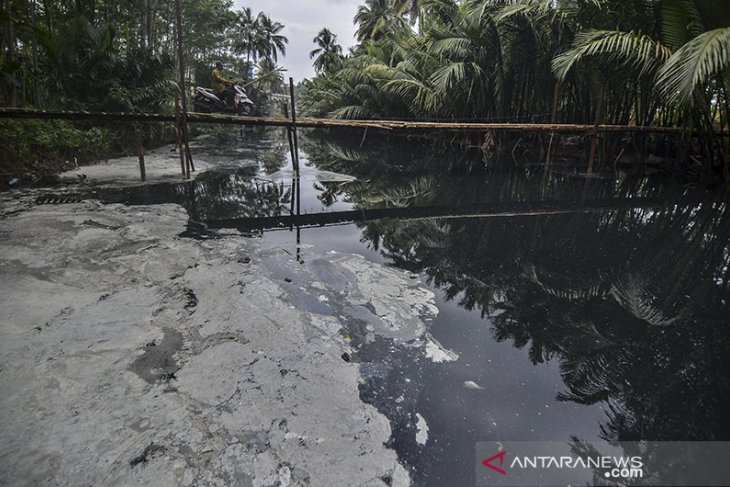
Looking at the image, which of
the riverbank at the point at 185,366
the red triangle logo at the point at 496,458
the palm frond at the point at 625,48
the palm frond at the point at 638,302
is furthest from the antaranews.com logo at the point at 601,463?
the palm frond at the point at 625,48

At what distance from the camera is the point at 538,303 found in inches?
134

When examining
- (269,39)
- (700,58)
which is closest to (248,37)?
(269,39)

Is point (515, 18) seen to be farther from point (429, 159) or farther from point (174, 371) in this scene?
point (174, 371)

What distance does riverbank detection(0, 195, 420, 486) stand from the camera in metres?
1.70

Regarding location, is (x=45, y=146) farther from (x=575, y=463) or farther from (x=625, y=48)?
(x=625, y=48)

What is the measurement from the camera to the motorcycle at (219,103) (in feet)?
36.2

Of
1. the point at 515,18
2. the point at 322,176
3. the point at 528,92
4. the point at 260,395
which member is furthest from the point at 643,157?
the point at 260,395

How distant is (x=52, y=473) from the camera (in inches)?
62.6

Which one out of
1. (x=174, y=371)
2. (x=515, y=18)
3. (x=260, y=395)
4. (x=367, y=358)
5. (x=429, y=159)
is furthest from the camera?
(x=429, y=159)

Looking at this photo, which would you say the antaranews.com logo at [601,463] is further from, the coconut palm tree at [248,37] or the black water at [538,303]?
the coconut palm tree at [248,37]

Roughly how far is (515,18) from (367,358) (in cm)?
1049

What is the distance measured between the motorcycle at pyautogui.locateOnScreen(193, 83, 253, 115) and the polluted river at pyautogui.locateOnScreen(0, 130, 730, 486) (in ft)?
20.6

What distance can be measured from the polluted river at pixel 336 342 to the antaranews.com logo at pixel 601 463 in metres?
0.07

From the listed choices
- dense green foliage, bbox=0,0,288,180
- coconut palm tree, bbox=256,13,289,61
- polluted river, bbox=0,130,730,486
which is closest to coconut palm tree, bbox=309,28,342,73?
coconut palm tree, bbox=256,13,289,61
